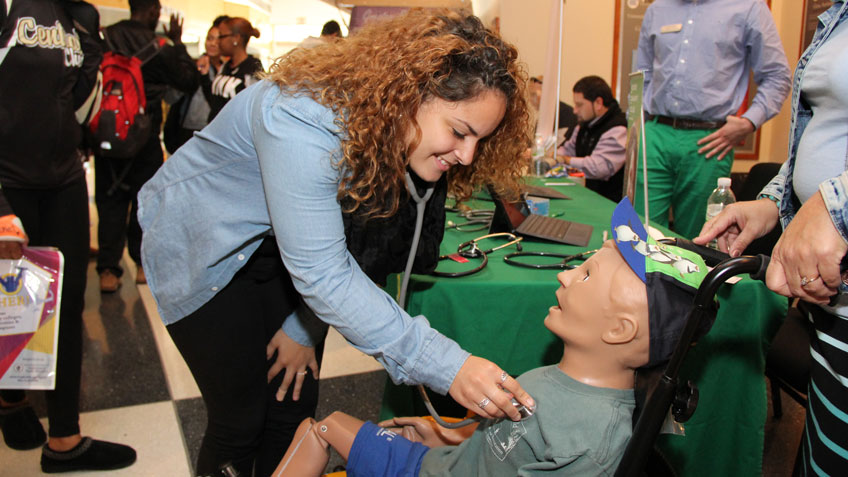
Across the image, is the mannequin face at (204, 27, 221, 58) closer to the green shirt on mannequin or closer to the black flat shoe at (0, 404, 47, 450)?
Answer: the black flat shoe at (0, 404, 47, 450)

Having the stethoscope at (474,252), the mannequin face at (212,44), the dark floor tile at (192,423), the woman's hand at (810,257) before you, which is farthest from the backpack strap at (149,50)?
the woman's hand at (810,257)

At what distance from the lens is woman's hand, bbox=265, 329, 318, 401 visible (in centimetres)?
118

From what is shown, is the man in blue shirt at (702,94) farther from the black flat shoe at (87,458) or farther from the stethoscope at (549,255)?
the black flat shoe at (87,458)

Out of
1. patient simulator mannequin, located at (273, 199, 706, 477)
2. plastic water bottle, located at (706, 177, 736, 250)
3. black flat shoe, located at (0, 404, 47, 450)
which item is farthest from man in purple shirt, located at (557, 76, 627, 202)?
black flat shoe, located at (0, 404, 47, 450)

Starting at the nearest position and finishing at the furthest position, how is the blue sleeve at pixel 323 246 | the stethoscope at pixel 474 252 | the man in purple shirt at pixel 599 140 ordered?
the blue sleeve at pixel 323 246, the stethoscope at pixel 474 252, the man in purple shirt at pixel 599 140

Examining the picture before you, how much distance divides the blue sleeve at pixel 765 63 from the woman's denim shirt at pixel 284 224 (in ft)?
6.97

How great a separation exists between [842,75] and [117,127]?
281 centimetres

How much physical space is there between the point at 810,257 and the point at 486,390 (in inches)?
17.4

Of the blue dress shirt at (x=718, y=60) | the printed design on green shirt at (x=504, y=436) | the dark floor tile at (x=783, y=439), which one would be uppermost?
the blue dress shirt at (x=718, y=60)

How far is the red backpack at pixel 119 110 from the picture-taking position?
8.93ft

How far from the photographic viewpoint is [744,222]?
1081 millimetres

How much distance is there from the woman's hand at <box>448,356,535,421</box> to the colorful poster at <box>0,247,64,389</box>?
1.04 metres

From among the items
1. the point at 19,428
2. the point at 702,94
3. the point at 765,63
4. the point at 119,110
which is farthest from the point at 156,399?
the point at 765,63

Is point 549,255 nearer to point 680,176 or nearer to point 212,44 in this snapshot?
point 680,176
